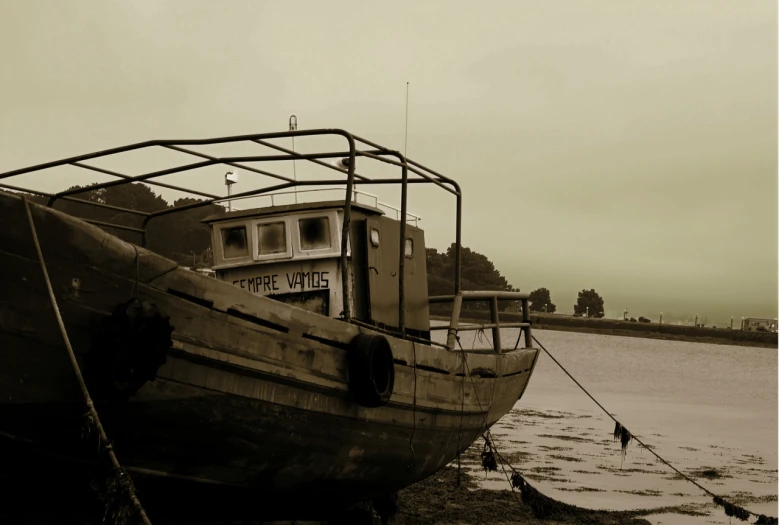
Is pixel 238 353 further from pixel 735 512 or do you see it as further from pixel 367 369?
pixel 735 512

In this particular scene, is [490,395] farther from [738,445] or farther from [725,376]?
[725,376]

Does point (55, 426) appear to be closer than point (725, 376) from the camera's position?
Yes

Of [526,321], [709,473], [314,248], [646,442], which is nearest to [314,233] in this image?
[314,248]

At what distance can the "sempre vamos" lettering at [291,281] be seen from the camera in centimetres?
1037

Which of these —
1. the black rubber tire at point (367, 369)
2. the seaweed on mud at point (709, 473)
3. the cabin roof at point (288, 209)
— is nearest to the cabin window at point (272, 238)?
the cabin roof at point (288, 209)

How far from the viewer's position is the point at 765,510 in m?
13.0

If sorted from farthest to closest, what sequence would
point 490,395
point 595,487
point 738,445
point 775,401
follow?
point 775,401 → point 738,445 → point 595,487 → point 490,395

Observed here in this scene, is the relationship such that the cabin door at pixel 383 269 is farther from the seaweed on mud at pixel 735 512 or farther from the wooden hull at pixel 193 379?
the seaweed on mud at pixel 735 512

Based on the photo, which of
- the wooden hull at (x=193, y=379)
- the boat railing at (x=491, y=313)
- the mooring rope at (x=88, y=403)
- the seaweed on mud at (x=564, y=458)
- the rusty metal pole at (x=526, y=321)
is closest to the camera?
the mooring rope at (x=88, y=403)

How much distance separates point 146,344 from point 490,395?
664 cm

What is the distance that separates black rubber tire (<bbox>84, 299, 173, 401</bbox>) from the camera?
6516mm

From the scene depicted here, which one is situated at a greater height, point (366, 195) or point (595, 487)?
point (366, 195)

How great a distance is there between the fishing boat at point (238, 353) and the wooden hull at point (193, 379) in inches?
0.4

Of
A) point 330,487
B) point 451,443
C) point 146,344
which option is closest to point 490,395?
point 451,443
